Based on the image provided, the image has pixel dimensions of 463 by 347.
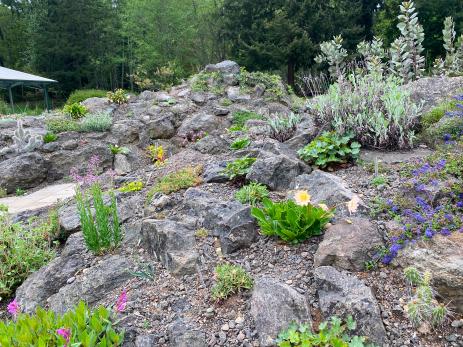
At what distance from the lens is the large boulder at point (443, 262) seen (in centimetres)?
208

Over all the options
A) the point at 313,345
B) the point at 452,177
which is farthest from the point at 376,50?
the point at 313,345

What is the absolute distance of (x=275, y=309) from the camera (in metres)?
2.09

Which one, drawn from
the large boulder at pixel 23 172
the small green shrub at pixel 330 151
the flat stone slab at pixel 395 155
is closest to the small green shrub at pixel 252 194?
the small green shrub at pixel 330 151

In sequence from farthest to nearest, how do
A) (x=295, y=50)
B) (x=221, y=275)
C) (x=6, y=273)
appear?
1. (x=295, y=50)
2. (x=6, y=273)
3. (x=221, y=275)

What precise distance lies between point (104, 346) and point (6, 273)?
175cm

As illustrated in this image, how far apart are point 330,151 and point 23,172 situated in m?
5.04

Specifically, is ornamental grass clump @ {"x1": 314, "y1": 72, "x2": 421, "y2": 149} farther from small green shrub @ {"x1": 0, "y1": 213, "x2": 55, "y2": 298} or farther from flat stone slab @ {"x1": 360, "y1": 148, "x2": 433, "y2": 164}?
small green shrub @ {"x1": 0, "y1": 213, "x2": 55, "y2": 298}

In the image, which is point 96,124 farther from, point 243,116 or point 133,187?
point 133,187

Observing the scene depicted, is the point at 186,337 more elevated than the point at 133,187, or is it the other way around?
the point at 186,337

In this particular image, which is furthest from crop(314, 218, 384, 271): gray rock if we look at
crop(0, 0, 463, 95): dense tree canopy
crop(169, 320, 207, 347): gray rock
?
crop(0, 0, 463, 95): dense tree canopy

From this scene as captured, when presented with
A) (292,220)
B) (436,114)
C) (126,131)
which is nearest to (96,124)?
(126,131)

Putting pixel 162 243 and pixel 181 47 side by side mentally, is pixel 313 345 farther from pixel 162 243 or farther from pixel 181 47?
pixel 181 47

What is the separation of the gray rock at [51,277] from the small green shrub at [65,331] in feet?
2.36

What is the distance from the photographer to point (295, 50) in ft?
59.6
